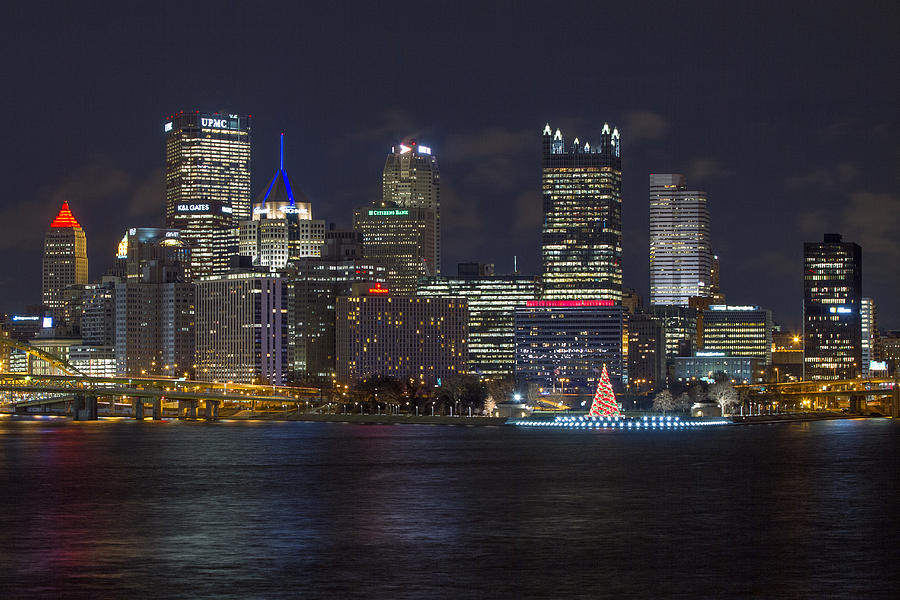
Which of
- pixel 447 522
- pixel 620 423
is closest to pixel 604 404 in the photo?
pixel 620 423

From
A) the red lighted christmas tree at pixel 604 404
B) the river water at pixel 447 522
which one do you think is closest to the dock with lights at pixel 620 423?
the red lighted christmas tree at pixel 604 404

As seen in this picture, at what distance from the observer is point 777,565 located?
5128 centimetres

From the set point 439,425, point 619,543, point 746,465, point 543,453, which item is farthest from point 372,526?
point 439,425

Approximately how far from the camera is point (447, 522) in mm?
63469

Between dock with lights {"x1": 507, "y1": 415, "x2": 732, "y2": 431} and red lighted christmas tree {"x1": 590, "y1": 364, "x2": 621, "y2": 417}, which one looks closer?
dock with lights {"x1": 507, "y1": 415, "x2": 732, "y2": 431}

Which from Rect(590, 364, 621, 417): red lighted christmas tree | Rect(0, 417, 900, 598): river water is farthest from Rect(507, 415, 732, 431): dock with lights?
Rect(0, 417, 900, 598): river water

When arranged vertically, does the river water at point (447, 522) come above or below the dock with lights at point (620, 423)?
above

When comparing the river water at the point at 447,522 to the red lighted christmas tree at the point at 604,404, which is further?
the red lighted christmas tree at the point at 604,404

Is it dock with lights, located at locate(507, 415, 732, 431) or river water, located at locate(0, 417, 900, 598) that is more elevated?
river water, located at locate(0, 417, 900, 598)

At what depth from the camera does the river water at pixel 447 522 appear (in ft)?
155

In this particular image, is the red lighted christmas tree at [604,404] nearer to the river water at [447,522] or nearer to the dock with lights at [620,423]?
the dock with lights at [620,423]

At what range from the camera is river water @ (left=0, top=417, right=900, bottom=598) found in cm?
4719

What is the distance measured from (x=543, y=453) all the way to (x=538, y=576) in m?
64.9

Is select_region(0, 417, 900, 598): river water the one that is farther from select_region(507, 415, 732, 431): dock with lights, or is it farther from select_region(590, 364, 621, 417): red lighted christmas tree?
select_region(590, 364, 621, 417): red lighted christmas tree
